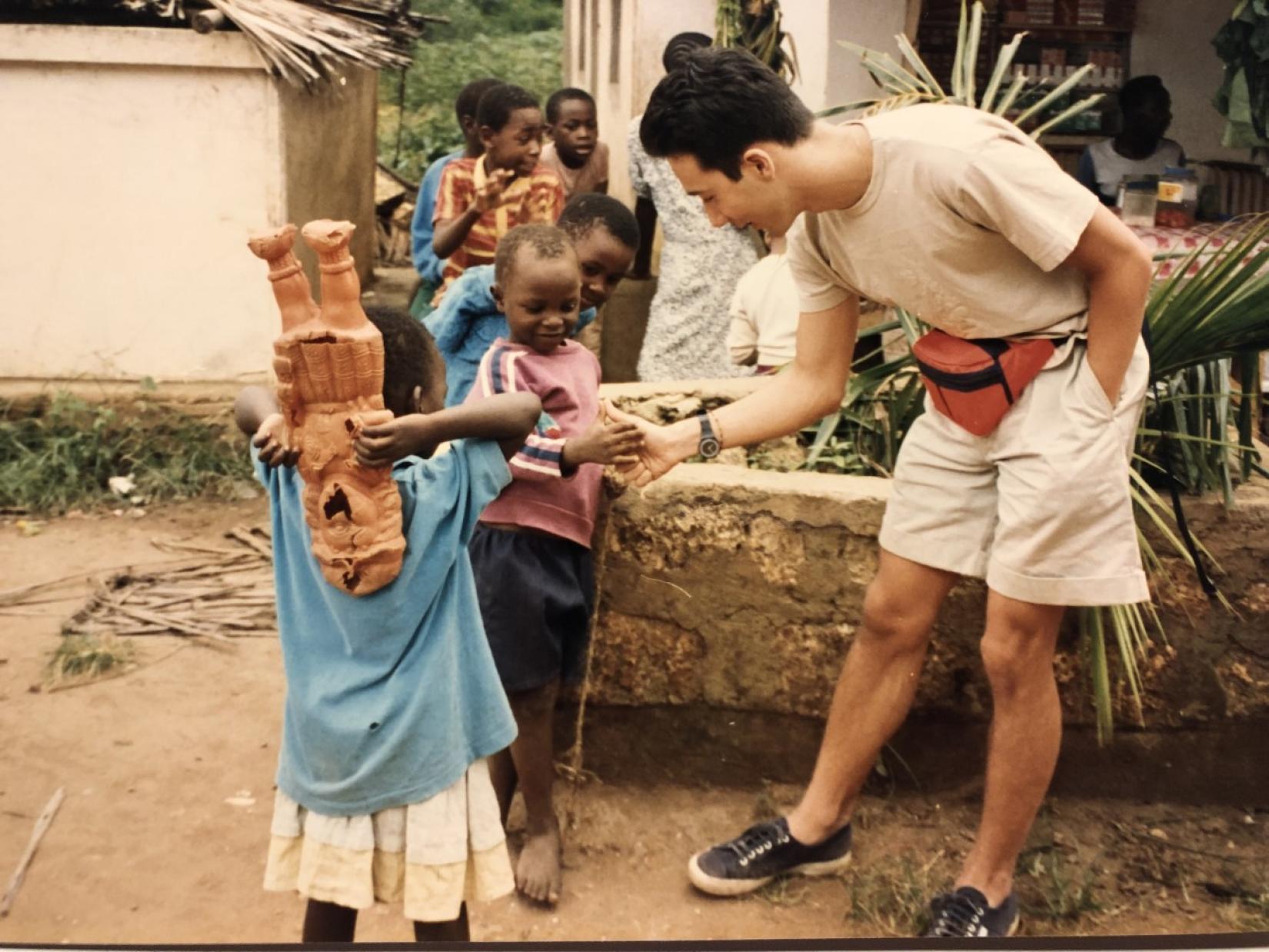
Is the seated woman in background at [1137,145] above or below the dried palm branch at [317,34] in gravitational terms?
below

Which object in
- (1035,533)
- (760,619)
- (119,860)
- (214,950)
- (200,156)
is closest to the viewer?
(214,950)

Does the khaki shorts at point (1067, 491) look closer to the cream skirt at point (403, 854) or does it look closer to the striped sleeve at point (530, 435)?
the striped sleeve at point (530, 435)

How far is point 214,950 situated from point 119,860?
75 cm

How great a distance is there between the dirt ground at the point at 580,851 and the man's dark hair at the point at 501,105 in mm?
1940

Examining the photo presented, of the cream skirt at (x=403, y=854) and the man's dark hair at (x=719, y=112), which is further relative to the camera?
the man's dark hair at (x=719, y=112)

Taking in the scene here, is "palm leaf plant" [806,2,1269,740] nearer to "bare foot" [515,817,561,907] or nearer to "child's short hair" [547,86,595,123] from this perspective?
"bare foot" [515,817,561,907]

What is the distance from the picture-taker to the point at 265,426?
2131mm

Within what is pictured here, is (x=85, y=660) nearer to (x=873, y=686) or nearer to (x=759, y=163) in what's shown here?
(x=873, y=686)

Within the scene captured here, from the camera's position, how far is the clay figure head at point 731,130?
237 centimetres

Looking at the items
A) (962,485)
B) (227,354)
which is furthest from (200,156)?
(962,485)

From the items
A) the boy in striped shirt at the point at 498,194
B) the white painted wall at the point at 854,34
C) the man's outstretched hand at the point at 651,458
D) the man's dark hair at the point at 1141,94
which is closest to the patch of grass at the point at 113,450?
the boy in striped shirt at the point at 498,194

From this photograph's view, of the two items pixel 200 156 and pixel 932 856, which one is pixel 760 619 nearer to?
pixel 932 856

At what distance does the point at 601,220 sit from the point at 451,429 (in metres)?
1.23

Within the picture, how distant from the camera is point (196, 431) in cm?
570
